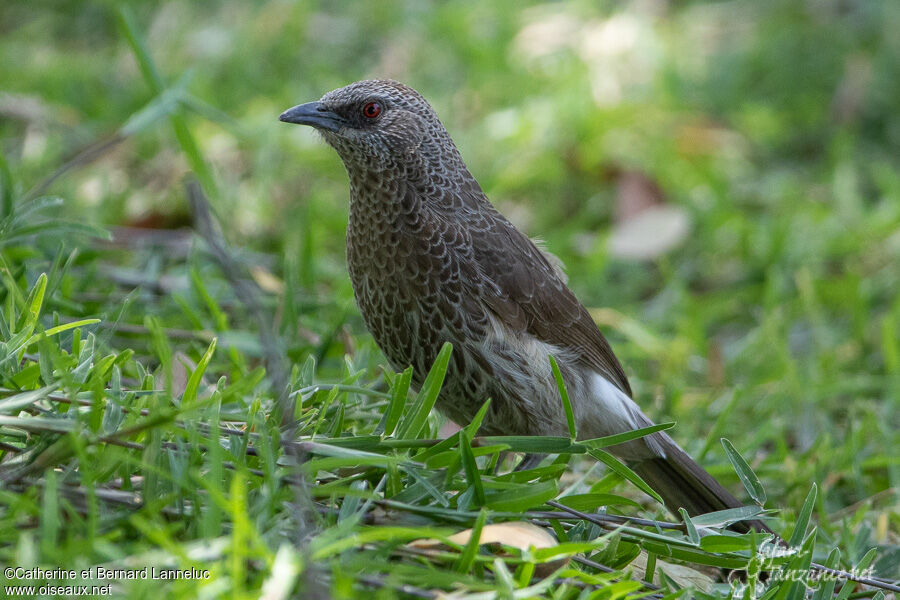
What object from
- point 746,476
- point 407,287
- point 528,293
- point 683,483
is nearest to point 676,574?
point 746,476

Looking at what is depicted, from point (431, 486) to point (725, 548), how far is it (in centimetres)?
82

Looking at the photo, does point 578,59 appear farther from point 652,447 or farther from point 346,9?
point 652,447

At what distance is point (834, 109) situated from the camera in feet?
22.9

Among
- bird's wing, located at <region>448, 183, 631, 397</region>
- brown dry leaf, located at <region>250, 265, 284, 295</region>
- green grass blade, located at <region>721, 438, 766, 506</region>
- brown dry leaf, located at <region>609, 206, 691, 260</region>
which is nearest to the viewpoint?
green grass blade, located at <region>721, 438, 766, 506</region>

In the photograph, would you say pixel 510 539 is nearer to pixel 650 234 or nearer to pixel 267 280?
pixel 267 280

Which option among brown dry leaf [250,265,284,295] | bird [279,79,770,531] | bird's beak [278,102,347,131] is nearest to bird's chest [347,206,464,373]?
bird [279,79,770,531]

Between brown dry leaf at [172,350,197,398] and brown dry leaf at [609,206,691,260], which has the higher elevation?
brown dry leaf at [609,206,691,260]

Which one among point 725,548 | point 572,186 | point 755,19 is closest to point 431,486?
point 725,548

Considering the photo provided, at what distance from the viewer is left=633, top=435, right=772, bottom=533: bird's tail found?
10.5 feet

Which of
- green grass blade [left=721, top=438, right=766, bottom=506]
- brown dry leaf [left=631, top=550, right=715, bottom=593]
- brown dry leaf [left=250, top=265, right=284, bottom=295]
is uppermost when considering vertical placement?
brown dry leaf [left=250, top=265, right=284, bottom=295]

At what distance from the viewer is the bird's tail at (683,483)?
10.5 ft

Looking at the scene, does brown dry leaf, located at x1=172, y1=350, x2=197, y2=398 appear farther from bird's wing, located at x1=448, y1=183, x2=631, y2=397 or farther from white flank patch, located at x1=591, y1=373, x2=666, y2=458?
white flank patch, located at x1=591, y1=373, x2=666, y2=458

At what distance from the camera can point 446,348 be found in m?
2.54

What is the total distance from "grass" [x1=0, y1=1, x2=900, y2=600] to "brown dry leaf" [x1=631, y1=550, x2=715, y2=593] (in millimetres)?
12
